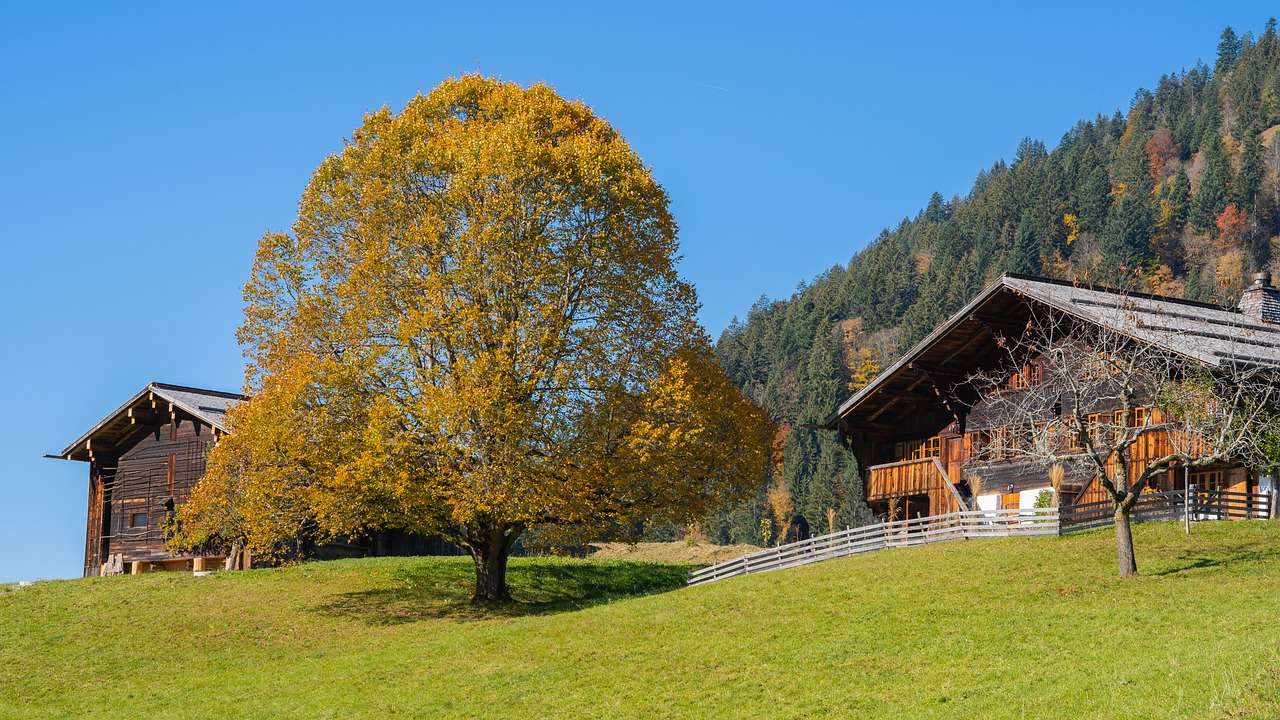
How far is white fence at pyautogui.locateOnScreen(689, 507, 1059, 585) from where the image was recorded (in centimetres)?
4100

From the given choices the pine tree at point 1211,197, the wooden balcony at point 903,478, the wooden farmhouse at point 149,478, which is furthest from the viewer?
the pine tree at point 1211,197

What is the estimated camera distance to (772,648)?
28.8 meters

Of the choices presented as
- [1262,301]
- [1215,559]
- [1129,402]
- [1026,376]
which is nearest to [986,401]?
[1026,376]

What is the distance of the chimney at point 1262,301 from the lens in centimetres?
4969

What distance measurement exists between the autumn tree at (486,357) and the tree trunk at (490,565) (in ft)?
0.24

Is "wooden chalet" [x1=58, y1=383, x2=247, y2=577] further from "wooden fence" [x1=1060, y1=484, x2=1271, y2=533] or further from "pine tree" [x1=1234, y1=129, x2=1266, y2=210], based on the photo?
"pine tree" [x1=1234, y1=129, x2=1266, y2=210]

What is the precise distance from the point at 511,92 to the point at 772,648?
20096 millimetres

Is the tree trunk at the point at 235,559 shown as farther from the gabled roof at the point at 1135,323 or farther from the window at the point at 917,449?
the window at the point at 917,449

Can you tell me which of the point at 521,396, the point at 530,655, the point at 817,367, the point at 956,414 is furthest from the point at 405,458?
the point at 817,367

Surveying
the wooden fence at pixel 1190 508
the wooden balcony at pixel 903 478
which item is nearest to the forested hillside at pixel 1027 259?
the wooden balcony at pixel 903 478

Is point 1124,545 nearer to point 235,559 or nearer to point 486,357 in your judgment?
point 486,357

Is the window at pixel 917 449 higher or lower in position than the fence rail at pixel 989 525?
higher

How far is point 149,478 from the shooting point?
188ft

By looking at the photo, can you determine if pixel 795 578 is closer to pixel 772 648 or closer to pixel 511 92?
pixel 772 648
